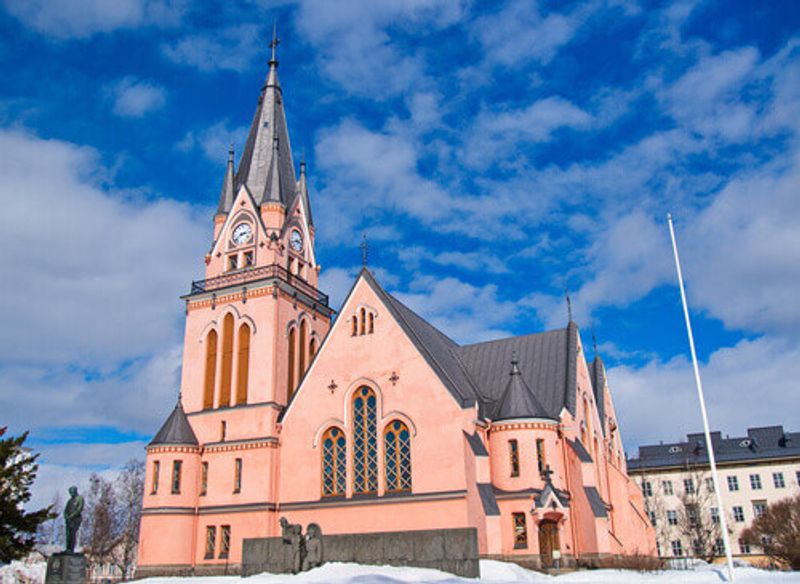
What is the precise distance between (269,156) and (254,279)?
986cm

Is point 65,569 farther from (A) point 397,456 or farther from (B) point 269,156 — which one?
(B) point 269,156

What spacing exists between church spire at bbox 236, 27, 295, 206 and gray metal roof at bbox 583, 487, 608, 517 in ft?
83.7

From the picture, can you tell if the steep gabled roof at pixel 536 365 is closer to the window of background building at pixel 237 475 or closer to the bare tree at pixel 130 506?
the window of background building at pixel 237 475

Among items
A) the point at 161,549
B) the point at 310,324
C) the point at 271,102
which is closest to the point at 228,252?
the point at 310,324

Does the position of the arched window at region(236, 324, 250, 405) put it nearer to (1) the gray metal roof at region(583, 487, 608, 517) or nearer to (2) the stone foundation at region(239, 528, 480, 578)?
(2) the stone foundation at region(239, 528, 480, 578)

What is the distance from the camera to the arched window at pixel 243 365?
42094 millimetres

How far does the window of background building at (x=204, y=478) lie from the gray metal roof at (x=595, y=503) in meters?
20.2

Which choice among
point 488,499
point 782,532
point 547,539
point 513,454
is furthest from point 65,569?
point 782,532

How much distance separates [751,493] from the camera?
7512 cm

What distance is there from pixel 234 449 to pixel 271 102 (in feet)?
82.3

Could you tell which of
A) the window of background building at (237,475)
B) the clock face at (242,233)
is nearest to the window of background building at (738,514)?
the window of background building at (237,475)

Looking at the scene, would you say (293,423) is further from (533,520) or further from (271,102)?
(271,102)

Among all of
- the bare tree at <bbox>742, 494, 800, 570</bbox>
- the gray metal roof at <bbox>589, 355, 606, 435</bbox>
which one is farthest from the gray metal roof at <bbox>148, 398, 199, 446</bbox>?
the bare tree at <bbox>742, 494, 800, 570</bbox>

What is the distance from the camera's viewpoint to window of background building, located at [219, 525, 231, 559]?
126 ft
